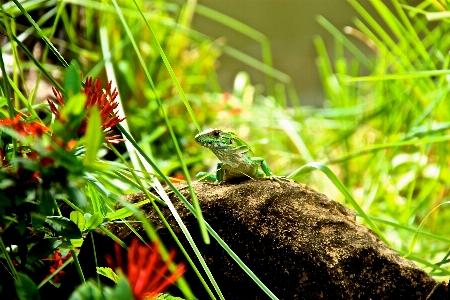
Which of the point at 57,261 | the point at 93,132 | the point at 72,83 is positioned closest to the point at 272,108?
the point at 57,261

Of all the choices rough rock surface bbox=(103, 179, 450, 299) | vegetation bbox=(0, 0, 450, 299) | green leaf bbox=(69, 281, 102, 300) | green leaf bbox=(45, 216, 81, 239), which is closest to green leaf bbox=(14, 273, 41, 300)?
green leaf bbox=(69, 281, 102, 300)

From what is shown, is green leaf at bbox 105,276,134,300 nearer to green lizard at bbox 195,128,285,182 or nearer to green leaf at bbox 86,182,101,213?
green leaf at bbox 86,182,101,213

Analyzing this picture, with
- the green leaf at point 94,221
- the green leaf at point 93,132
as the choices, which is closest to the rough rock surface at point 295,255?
the green leaf at point 94,221

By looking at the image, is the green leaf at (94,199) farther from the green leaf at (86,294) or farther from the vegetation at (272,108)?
the green leaf at (86,294)

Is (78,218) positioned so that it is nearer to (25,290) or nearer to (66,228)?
(66,228)

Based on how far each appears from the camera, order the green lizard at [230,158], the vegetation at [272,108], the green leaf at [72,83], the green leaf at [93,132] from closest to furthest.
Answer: the green leaf at [93,132] → the green leaf at [72,83] → the green lizard at [230,158] → the vegetation at [272,108]

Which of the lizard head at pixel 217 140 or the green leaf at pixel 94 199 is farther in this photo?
the lizard head at pixel 217 140
